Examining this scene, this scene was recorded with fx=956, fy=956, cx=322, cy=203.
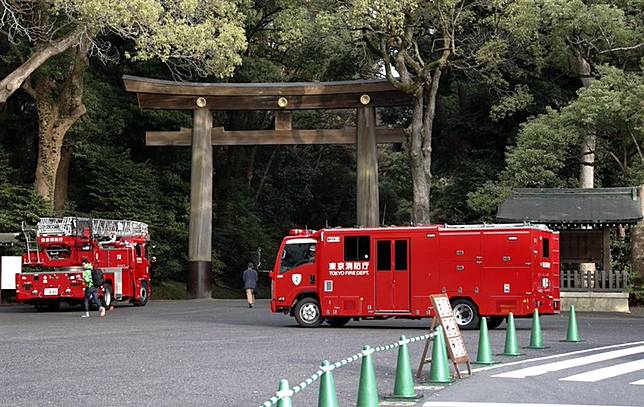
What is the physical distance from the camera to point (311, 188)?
55.2 m

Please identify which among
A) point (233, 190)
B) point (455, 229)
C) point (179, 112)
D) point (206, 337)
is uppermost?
point (179, 112)

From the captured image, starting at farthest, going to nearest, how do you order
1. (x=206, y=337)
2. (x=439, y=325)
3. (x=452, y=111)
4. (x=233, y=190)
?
(x=233, y=190), (x=452, y=111), (x=206, y=337), (x=439, y=325)

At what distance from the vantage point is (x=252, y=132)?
3781 centimetres

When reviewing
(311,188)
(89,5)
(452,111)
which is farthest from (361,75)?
(89,5)

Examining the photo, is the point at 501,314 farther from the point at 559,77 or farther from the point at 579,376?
the point at 559,77

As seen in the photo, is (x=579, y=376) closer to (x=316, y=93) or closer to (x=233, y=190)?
(x=316, y=93)

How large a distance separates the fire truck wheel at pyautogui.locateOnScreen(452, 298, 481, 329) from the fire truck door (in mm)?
1192

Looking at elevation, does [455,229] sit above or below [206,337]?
above

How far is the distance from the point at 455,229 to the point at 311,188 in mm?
32599

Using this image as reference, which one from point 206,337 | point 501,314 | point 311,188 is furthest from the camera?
point 311,188

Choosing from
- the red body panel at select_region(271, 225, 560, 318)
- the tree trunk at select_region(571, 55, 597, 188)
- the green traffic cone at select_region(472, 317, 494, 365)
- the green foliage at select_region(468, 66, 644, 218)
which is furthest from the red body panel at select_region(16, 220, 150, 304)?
the green traffic cone at select_region(472, 317, 494, 365)

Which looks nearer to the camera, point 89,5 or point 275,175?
point 89,5

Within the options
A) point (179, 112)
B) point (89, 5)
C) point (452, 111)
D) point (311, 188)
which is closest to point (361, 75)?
point (452, 111)

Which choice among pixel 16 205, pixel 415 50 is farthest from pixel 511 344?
pixel 16 205
